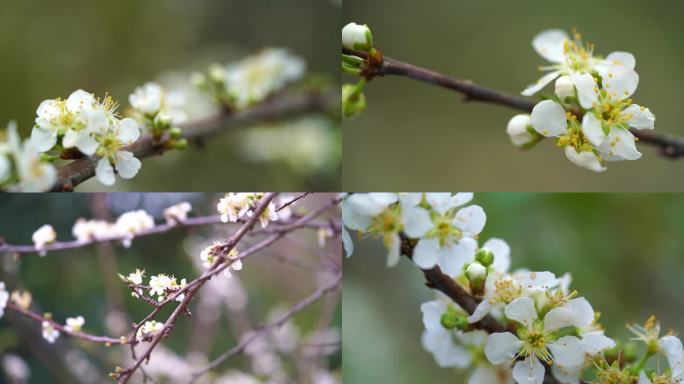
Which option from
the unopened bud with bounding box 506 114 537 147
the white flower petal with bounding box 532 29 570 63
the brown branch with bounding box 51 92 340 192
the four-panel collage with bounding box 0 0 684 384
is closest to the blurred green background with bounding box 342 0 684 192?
the four-panel collage with bounding box 0 0 684 384

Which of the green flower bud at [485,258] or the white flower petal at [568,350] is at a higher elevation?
the green flower bud at [485,258]

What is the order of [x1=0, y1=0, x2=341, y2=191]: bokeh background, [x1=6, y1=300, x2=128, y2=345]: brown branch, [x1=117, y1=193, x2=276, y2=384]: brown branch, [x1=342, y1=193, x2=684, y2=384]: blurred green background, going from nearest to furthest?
[x1=117, y1=193, x2=276, y2=384]: brown branch
[x1=6, y1=300, x2=128, y2=345]: brown branch
[x1=342, y1=193, x2=684, y2=384]: blurred green background
[x1=0, y1=0, x2=341, y2=191]: bokeh background

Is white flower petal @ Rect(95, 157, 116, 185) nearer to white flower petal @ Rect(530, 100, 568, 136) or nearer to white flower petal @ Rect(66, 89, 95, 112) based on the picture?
white flower petal @ Rect(66, 89, 95, 112)

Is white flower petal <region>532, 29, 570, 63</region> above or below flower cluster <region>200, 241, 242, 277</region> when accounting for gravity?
above

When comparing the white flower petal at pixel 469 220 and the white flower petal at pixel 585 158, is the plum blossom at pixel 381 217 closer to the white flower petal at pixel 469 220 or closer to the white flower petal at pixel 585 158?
the white flower petal at pixel 469 220

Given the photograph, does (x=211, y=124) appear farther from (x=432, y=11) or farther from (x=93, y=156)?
(x=432, y=11)

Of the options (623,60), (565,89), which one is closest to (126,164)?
(565,89)

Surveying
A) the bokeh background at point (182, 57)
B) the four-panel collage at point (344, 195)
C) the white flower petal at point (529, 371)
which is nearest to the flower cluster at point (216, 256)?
the four-panel collage at point (344, 195)
